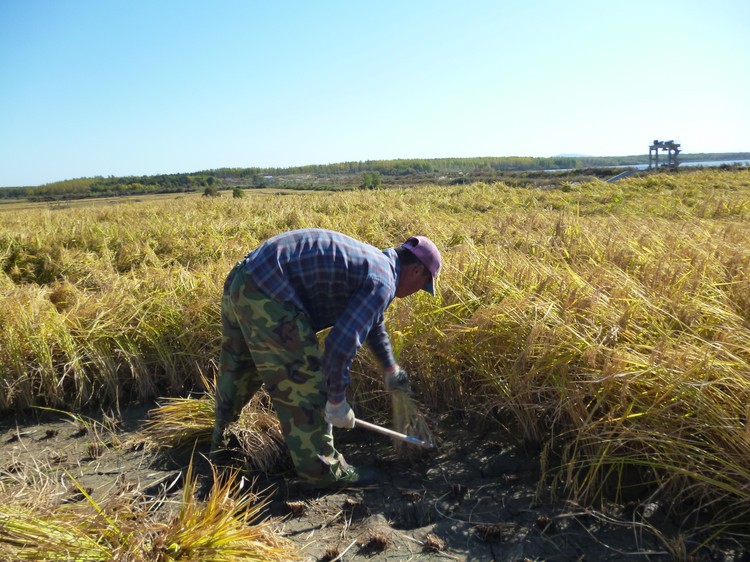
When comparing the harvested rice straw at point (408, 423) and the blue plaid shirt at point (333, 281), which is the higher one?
the blue plaid shirt at point (333, 281)

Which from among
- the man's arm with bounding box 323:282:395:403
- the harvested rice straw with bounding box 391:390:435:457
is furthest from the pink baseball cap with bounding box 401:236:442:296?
the harvested rice straw with bounding box 391:390:435:457

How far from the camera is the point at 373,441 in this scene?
303 cm

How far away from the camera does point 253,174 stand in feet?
217

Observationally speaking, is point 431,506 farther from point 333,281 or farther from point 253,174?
point 253,174

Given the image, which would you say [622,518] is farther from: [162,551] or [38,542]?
[38,542]

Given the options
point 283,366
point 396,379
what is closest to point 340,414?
point 283,366

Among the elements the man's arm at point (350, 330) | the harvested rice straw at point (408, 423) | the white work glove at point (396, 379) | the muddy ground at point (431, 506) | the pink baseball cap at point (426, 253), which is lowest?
the muddy ground at point (431, 506)

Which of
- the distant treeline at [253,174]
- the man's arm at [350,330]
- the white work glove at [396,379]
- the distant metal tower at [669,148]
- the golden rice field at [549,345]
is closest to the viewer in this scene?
the man's arm at [350,330]

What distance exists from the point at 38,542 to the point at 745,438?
2.65m

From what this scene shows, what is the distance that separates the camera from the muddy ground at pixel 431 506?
209 cm

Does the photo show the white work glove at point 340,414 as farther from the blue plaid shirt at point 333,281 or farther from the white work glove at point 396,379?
the white work glove at point 396,379

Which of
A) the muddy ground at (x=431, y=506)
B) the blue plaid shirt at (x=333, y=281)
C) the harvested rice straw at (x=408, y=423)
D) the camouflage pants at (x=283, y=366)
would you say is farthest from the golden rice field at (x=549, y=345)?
the blue plaid shirt at (x=333, y=281)

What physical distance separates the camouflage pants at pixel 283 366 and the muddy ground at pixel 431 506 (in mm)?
251

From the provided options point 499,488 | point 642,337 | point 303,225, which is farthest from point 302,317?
point 303,225
